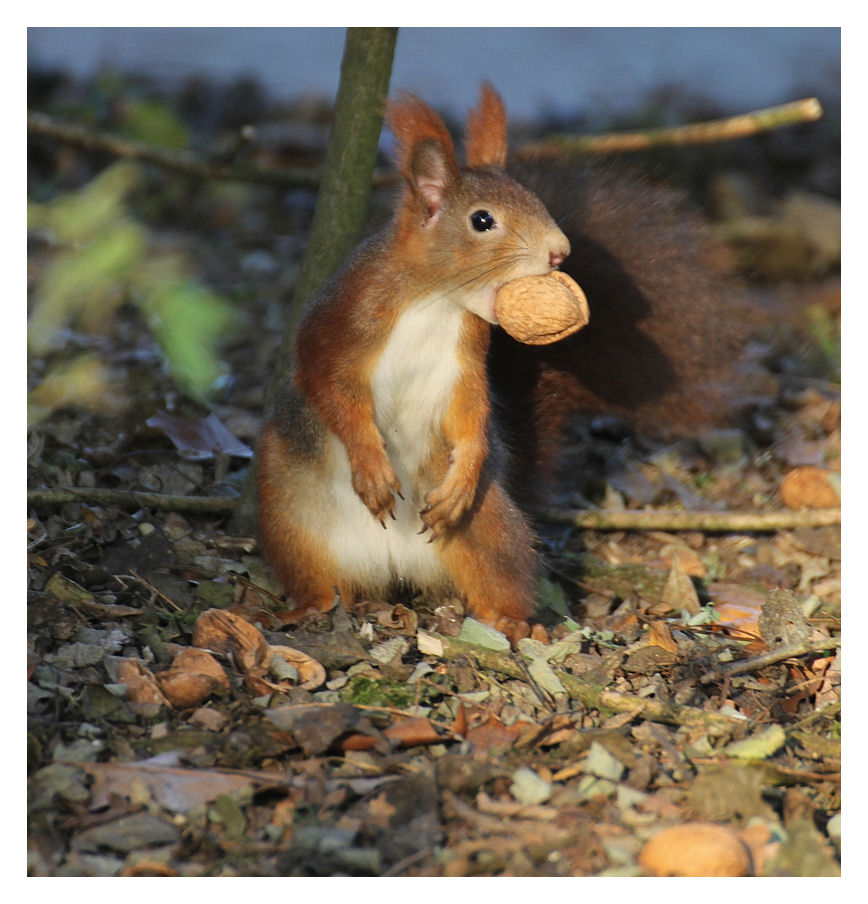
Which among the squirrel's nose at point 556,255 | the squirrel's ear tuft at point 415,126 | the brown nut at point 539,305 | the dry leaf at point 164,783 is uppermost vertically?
the squirrel's ear tuft at point 415,126

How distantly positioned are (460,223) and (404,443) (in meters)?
0.61

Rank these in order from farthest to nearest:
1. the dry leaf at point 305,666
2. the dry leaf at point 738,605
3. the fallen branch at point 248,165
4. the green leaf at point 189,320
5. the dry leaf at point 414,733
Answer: the fallen branch at point 248,165 → the dry leaf at point 738,605 → the dry leaf at point 305,666 → the dry leaf at point 414,733 → the green leaf at point 189,320

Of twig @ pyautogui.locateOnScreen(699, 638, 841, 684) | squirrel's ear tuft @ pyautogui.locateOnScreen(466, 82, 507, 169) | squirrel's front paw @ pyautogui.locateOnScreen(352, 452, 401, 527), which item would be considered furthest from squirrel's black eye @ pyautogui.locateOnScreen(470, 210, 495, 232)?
twig @ pyautogui.locateOnScreen(699, 638, 841, 684)

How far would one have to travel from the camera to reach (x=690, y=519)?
389cm

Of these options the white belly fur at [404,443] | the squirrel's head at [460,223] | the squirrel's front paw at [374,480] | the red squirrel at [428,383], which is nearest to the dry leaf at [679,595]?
the red squirrel at [428,383]

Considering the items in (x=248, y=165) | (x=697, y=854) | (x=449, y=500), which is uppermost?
(x=248, y=165)

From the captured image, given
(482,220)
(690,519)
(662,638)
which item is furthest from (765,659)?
(482,220)

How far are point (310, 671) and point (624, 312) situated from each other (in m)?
1.50

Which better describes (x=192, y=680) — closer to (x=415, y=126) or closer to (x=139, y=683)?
(x=139, y=683)

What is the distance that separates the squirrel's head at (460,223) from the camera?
287 centimetres

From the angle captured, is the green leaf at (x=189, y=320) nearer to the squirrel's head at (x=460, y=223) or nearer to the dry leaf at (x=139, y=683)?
the dry leaf at (x=139, y=683)

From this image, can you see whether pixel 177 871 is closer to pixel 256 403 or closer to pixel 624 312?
pixel 624 312

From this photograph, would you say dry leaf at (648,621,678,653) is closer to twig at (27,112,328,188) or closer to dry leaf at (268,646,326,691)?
dry leaf at (268,646,326,691)

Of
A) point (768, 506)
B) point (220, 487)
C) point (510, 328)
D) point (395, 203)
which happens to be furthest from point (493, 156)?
point (768, 506)
